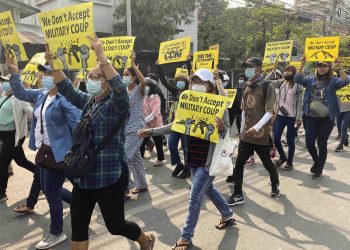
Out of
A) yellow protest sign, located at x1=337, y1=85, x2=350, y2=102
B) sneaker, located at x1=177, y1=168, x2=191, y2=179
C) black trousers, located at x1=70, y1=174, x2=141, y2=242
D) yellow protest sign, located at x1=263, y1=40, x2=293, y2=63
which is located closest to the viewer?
black trousers, located at x1=70, y1=174, x2=141, y2=242

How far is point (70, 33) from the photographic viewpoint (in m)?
3.59

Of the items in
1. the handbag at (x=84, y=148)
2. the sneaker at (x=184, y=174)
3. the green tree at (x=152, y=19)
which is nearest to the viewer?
the handbag at (x=84, y=148)

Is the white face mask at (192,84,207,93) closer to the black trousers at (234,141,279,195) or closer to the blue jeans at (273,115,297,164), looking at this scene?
the black trousers at (234,141,279,195)

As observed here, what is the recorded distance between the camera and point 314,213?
4.82m

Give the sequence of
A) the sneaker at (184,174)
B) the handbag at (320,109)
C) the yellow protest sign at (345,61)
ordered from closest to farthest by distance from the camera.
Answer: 1. the handbag at (320,109)
2. the sneaker at (184,174)
3. the yellow protest sign at (345,61)

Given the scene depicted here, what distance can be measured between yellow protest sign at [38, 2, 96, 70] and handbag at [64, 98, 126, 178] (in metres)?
0.77

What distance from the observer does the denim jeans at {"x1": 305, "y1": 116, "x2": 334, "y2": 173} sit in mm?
6192

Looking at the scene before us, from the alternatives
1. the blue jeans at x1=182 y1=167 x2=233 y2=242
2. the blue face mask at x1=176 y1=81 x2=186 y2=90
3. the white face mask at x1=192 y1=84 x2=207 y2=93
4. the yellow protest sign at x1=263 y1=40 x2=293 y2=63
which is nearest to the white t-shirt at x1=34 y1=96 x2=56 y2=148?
the white face mask at x1=192 y1=84 x2=207 y2=93

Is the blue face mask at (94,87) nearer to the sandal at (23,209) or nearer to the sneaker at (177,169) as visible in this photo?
the sandal at (23,209)

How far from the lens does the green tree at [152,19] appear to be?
16.1m

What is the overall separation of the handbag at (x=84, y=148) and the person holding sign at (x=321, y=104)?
13.6ft

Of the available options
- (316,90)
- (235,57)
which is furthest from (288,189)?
(235,57)

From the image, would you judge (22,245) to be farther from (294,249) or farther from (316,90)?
(316,90)

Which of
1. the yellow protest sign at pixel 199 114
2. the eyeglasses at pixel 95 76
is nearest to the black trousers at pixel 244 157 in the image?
the yellow protest sign at pixel 199 114
